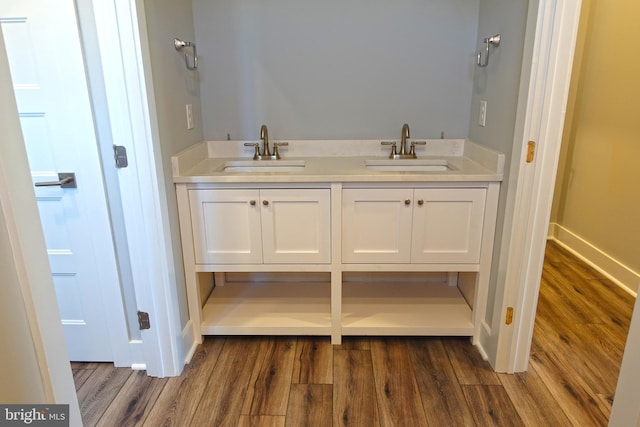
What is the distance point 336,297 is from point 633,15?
2.68 metres

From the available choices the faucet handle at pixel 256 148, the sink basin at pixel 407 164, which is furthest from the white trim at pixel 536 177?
the faucet handle at pixel 256 148

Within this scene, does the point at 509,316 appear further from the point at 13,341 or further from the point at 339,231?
the point at 13,341

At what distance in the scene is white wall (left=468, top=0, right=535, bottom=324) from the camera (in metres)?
1.70

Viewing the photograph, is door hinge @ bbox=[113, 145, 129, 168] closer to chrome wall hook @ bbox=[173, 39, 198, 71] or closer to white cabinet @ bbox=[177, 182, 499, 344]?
white cabinet @ bbox=[177, 182, 499, 344]

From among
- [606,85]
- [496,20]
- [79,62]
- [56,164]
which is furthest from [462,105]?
[56,164]

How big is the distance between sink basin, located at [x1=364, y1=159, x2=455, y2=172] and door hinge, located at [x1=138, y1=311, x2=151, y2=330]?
1.40 meters

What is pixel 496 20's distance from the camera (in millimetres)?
1958

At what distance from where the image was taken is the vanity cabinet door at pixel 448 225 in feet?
6.29

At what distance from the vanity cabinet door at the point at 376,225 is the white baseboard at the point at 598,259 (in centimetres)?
174

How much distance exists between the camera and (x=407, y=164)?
91.7 inches

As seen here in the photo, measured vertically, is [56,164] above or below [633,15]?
below

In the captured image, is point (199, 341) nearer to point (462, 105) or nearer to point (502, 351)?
point (502, 351)

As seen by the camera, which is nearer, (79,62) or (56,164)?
(79,62)

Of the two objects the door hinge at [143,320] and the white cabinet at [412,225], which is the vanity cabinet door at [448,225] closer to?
the white cabinet at [412,225]
